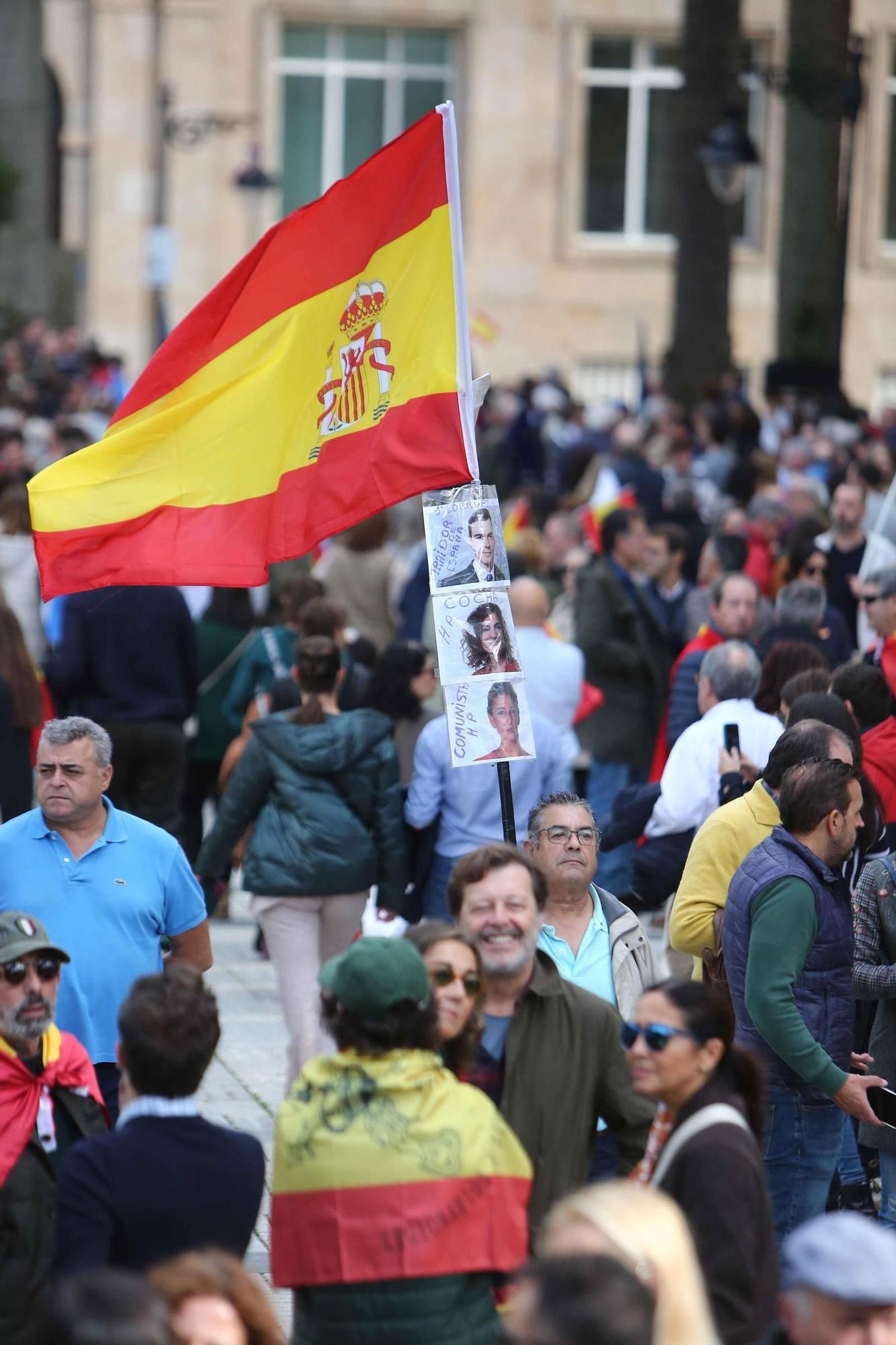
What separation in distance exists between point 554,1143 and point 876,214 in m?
37.3

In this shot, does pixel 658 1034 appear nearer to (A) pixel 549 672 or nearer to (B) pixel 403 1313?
(B) pixel 403 1313

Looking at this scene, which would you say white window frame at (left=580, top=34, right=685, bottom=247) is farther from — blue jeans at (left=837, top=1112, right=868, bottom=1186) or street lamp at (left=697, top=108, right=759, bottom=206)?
blue jeans at (left=837, top=1112, right=868, bottom=1186)

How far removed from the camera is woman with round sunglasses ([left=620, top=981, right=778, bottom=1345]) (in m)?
4.01

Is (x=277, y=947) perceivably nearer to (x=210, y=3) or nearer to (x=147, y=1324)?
(x=147, y=1324)

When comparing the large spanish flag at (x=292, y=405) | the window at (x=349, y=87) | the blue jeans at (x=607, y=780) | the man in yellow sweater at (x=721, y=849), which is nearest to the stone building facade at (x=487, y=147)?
the window at (x=349, y=87)

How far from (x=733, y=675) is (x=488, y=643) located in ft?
6.13

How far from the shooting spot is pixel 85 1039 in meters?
5.92

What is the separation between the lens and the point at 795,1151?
5.82m

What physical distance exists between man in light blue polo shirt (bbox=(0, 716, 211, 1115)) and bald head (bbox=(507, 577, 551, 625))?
140 inches

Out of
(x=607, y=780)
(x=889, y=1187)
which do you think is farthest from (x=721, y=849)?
(x=607, y=780)

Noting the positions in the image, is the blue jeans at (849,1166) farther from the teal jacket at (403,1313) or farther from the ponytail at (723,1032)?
the teal jacket at (403,1313)

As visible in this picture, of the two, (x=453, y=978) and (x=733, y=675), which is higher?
(x=733, y=675)

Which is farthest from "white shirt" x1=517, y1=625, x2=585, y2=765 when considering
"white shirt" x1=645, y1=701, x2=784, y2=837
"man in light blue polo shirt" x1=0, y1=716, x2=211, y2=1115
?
"man in light blue polo shirt" x1=0, y1=716, x2=211, y2=1115

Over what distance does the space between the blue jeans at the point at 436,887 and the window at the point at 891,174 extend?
3457cm
